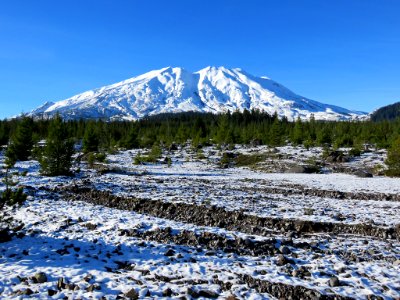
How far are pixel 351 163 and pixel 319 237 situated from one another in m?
39.9

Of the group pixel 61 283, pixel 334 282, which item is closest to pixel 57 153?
pixel 61 283

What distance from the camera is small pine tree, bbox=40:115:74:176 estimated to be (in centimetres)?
3014

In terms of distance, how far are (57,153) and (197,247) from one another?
75.7ft

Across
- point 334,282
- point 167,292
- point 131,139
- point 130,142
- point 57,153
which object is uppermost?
point 131,139

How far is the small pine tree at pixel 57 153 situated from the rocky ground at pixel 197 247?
26.2 ft

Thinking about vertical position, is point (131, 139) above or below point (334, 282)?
above

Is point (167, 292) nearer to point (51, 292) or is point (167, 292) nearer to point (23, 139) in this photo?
point (51, 292)

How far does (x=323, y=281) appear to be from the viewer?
895cm

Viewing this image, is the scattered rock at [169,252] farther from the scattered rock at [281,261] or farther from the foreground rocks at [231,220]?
the foreground rocks at [231,220]

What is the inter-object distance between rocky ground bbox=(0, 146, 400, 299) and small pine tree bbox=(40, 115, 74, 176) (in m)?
7.99

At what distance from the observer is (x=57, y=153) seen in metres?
30.5

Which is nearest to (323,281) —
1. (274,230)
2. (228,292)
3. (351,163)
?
(228,292)

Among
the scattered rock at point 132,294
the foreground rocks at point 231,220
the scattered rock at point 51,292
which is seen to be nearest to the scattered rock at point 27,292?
the scattered rock at point 51,292

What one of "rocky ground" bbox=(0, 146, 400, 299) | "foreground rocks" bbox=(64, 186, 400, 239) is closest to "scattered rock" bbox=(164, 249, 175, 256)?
Result: "rocky ground" bbox=(0, 146, 400, 299)
